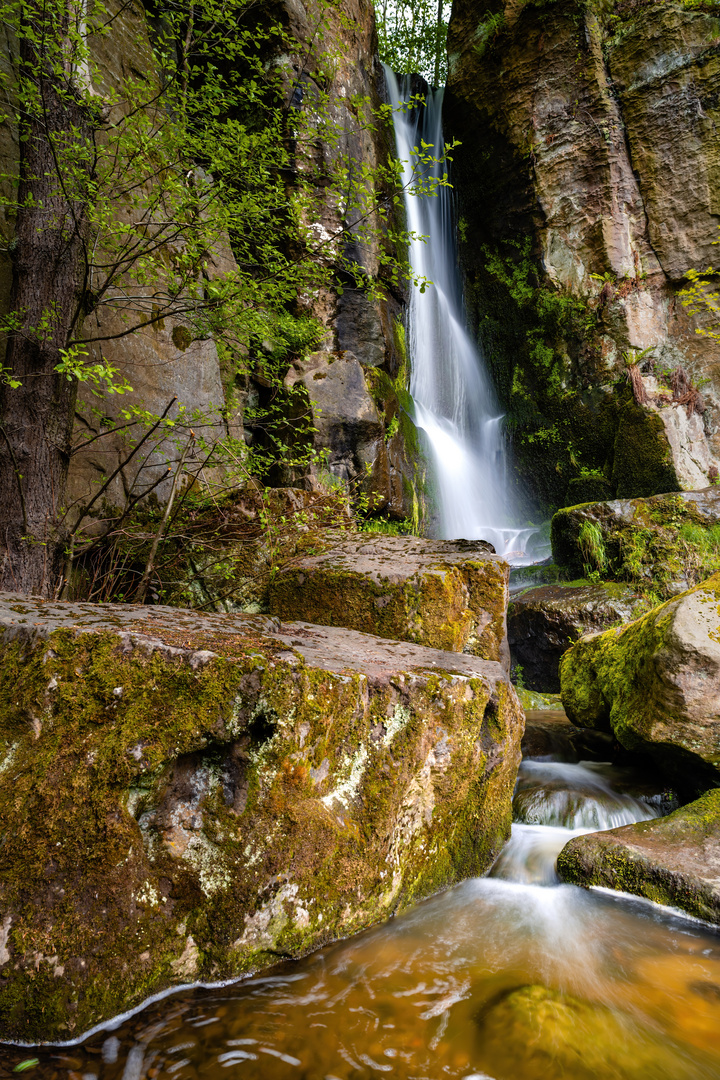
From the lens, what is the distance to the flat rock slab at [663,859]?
276 centimetres

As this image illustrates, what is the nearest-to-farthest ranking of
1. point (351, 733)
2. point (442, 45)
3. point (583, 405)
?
1. point (351, 733)
2. point (583, 405)
3. point (442, 45)

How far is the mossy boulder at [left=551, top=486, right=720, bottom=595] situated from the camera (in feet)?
28.0

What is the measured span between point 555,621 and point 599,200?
11758 mm

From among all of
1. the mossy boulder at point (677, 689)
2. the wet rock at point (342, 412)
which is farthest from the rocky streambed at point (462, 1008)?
the wet rock at point (342, 412)

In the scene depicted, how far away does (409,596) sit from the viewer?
13.3 ft

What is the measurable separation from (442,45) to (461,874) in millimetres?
27312

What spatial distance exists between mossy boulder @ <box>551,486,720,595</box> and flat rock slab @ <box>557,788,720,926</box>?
5.72 meters

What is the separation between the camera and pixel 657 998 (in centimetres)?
218

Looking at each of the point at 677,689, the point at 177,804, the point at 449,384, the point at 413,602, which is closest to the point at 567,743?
the point at 677,689

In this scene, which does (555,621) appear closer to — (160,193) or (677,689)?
(677,689)

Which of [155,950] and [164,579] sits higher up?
[164,579]

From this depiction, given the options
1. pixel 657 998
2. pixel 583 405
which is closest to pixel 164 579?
pixel 657 998

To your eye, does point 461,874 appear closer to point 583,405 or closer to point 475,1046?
point 475,1046

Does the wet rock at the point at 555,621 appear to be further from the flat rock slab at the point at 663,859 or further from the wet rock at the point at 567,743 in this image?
the flat rock slab at the point at 663,859
